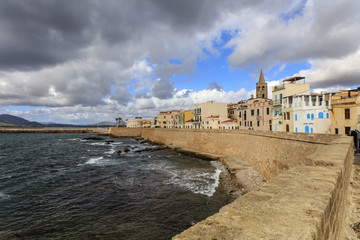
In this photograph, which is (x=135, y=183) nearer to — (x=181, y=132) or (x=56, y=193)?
(x=56, y=193)

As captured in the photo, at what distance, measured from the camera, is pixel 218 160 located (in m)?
31.8

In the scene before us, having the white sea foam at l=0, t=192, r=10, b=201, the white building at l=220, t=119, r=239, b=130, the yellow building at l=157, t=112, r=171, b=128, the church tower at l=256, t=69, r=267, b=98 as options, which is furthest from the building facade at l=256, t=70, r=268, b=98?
the white sea foam at l=0, t=192, r=10, b=201

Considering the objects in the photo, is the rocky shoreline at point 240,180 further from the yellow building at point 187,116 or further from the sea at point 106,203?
the yellow building at point 187,116

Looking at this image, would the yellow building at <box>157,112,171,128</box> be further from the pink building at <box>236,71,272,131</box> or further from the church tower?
the pink building at <box>236,71,272,131</box>

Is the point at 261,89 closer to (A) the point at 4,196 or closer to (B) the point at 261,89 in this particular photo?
(B) the point at 261,89

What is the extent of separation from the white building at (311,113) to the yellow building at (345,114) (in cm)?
64

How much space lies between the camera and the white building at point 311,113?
26875 mm

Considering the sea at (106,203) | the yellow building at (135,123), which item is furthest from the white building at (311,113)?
the yellow building at (135,123)

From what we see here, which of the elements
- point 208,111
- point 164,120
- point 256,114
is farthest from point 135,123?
point 256,114

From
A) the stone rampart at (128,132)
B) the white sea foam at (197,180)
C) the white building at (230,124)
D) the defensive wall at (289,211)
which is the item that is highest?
the white building at (230,124)

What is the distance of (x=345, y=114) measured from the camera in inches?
997

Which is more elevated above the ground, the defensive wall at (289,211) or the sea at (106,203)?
the defensive wall at (289,211)

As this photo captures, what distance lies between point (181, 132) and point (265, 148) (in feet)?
100

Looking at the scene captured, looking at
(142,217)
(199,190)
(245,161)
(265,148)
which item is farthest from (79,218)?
(245,161)
